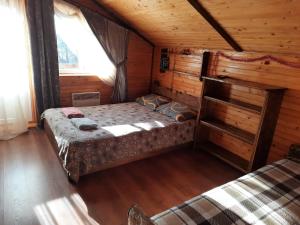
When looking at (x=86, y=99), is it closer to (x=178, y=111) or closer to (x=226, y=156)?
(x=178, y=111)

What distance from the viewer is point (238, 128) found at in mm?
2945

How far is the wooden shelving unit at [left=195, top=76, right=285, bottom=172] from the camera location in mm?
2375

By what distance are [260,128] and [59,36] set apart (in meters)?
3.23

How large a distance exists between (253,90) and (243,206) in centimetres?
169

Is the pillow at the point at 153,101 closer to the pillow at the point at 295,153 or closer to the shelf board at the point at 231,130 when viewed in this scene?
the shelf board at the point at 231,130

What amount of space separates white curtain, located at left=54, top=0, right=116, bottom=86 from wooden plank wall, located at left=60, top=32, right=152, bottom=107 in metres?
0.18

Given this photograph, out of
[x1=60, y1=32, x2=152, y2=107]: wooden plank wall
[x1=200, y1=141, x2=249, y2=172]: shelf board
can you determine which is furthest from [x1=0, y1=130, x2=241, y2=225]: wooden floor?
[x1=60, y1=32, x2=152, y2=107]: wooden plank wall

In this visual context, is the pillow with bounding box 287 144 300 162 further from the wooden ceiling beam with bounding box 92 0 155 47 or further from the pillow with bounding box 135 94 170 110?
the wooden ceiling beam with bounding box 92 0 155 47

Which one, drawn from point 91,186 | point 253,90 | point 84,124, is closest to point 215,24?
point 253,90

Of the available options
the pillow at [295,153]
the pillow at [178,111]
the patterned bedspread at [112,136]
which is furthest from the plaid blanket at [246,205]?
the pillow at [178,111]

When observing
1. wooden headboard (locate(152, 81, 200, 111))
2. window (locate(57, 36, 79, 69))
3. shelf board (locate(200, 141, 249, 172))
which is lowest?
shelf board (locate(200, 141, 249, 172))

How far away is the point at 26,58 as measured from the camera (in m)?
3.30

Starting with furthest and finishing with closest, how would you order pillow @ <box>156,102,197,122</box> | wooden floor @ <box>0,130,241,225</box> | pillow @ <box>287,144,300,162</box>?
pillow @ <box>156,102,197,122</box> < pillow @ <box>287,144,300,162</box> < wooden floor @ <box>0,130,241,225</box>

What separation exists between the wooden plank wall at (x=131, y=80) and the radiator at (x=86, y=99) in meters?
0.07
